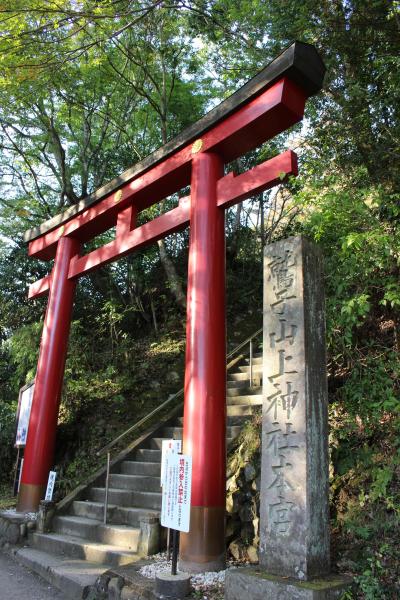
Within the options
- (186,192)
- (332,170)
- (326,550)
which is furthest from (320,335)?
(186,192)

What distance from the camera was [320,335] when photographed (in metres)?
4.10

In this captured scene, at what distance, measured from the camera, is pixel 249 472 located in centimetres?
508

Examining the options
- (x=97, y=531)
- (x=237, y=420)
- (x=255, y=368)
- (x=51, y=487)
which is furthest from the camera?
(x=255, y=368)

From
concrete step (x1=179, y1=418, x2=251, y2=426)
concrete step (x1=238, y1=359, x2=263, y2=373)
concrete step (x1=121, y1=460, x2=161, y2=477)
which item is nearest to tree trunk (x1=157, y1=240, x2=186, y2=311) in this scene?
concrete step (x1=238, y1=359, x2=263, y2=373)

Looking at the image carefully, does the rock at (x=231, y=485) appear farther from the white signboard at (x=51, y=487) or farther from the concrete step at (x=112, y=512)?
the white signboard at (x=51, y=487)

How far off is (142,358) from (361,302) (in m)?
7.17

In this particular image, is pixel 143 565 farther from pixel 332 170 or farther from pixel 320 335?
pixel 332 170

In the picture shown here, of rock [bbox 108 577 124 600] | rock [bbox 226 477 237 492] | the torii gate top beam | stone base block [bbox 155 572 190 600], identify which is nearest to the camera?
stone base block [bbox 155 572 190 600]

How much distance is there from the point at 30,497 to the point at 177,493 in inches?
178

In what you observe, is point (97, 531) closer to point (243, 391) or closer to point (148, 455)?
point (148, 455)

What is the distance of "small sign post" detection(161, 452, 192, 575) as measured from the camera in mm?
3922

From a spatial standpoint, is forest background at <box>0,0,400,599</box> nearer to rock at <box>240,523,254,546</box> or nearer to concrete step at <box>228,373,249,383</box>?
rock at <box>240,523,254,546</box>

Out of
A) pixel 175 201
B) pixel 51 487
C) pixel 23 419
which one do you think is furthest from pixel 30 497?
pixel 175 201

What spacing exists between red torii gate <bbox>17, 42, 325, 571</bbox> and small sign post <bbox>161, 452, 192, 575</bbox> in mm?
637
